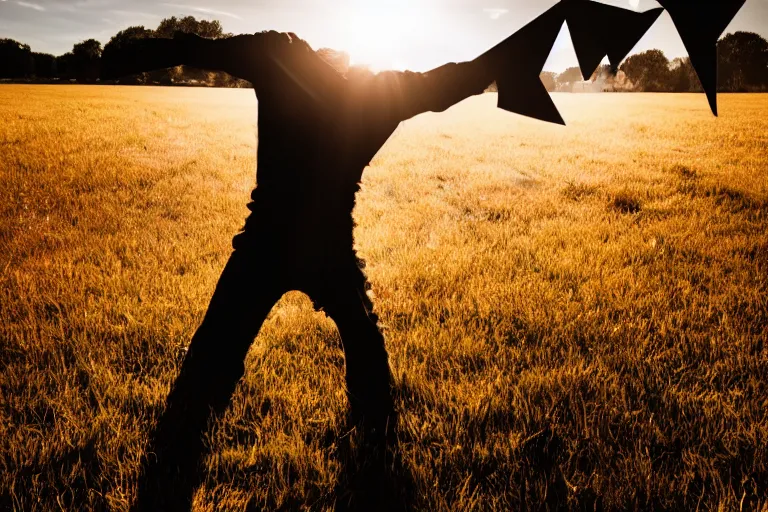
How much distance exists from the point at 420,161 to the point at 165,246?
6.16 m

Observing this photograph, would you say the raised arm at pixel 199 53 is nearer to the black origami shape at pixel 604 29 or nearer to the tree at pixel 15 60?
the black origami shape at pixel 604 29

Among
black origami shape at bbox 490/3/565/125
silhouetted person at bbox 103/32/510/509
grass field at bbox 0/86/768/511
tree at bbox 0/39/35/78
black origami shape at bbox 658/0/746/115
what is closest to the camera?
black origami shape at bbox 658/0/746/115

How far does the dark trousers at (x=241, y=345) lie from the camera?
5.46ft

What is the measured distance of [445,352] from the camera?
104 inches

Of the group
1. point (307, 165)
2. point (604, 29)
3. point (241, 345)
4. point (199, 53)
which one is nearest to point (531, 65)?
point (604, 29)

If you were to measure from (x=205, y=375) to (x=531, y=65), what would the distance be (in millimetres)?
1745

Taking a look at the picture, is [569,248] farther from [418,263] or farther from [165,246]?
[165,246]

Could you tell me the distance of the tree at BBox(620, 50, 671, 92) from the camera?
7274 centimetres

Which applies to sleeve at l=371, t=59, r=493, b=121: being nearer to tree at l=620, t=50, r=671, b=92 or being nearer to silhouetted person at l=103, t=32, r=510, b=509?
silhouetted person at l=103, t=32, r=510, b=509

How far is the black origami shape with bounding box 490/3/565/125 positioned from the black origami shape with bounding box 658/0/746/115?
0.97 feet

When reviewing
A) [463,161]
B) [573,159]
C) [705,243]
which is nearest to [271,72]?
[705,243]

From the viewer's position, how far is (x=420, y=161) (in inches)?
363

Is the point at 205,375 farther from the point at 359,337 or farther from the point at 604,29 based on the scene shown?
the point at 604,29

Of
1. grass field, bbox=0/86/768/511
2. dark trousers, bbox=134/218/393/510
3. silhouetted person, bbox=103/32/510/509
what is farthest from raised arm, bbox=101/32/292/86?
grass field, bbox=0/86/768/511
